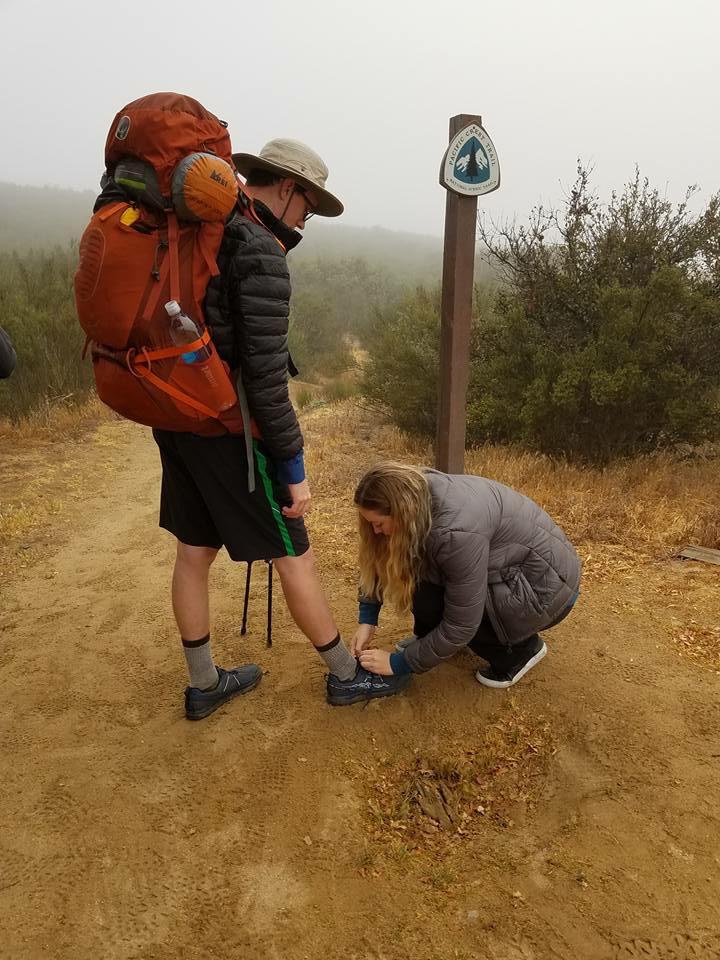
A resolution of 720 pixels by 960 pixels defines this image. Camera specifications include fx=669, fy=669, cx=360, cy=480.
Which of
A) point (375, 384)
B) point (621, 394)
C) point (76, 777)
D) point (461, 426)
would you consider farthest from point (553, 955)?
point (375, 384)

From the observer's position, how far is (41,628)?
3238mm

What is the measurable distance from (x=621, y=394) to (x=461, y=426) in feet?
7.08

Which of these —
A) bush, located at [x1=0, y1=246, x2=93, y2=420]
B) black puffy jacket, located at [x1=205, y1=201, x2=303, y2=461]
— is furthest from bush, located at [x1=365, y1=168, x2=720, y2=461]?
bush, located at [x1=0, y1=246, x2=93, y2=420]

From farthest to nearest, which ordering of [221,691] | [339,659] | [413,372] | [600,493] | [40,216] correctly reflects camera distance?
1. [40,216]
2. [413,372]
3. [600,493]
4. [221,691]
5. [339,659]

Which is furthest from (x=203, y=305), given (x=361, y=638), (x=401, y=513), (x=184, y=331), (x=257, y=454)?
(x=361, y=638)

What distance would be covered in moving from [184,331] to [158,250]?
0.71ft

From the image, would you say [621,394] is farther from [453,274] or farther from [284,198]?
[284,198]

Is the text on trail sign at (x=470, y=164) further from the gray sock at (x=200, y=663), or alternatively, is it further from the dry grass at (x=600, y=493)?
the gray sock at (x=200, y=663)

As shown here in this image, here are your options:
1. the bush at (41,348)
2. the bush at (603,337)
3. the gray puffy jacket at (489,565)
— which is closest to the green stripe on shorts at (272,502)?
the gray puffy jacket at (489,565)

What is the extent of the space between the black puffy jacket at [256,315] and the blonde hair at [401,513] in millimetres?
331

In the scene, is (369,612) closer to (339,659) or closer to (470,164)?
(339,659)

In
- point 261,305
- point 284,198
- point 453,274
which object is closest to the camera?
point 261,305

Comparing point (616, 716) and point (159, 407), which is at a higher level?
point (159, 407)

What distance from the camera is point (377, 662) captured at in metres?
2.42
